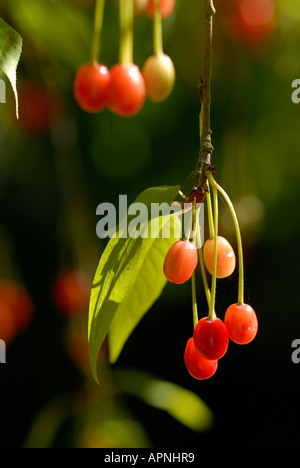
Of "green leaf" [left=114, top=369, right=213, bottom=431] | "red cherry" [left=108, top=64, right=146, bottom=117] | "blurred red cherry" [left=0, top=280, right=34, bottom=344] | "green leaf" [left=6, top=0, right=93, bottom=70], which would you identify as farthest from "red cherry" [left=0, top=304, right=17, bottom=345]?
"red cherry" [left=108, top=64, right=146, bottom=117]

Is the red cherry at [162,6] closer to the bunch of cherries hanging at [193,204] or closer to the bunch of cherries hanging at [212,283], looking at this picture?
the bunch of cherries hanging at [193,204]

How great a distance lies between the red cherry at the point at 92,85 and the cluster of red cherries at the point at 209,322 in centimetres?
28

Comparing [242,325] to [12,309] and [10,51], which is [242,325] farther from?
[12,309]

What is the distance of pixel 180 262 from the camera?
533mm

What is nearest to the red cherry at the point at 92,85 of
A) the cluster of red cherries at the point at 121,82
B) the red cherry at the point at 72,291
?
the cluster of red cherries at the point at 121,82

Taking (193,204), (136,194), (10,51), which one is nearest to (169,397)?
(136,194)

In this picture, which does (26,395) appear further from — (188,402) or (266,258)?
(266,258)

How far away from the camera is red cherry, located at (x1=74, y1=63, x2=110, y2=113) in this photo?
0.76m

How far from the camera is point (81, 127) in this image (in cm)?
136

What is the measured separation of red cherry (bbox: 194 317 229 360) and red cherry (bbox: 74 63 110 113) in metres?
0.34

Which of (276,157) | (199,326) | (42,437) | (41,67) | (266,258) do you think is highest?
(41,67)

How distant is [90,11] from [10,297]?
0.59 m

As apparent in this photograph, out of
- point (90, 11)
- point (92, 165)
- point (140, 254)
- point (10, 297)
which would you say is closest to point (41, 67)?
point (90, 11)

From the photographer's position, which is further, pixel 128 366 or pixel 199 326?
pixel 128 366
